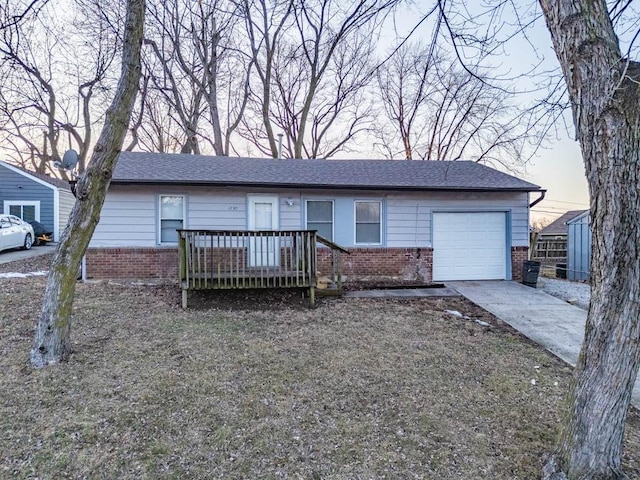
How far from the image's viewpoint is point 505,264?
985cm

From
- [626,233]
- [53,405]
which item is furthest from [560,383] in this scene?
[53,405]

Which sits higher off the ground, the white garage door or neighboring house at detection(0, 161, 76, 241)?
neighboring house at detection(0, 161, 76, 241)

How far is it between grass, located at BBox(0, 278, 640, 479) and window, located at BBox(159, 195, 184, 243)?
3.35 m

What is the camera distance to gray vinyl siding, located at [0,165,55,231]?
16438 mm

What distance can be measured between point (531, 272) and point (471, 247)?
1544mm

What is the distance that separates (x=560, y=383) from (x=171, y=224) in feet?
27.0

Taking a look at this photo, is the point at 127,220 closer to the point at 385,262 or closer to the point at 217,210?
the point at 217,210

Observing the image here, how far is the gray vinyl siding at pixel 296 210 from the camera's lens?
8734 mm

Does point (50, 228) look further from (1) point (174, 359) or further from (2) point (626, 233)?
(2) point (626, 233)

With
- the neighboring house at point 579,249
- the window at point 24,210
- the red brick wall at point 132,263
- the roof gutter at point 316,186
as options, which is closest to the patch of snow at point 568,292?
the neighboring house at point 579,249

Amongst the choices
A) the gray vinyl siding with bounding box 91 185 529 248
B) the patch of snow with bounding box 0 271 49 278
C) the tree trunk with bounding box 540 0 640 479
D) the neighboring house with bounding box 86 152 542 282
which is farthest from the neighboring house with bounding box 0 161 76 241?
the tree trunk with bounding box 540 0 640 479

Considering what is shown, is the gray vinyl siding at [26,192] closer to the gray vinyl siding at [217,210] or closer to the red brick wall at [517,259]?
the gray vinyl siding at [217,210]

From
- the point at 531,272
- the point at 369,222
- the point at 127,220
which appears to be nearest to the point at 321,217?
the point at 369,222

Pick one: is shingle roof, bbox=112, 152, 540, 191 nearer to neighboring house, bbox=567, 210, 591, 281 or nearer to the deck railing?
the deck railing
